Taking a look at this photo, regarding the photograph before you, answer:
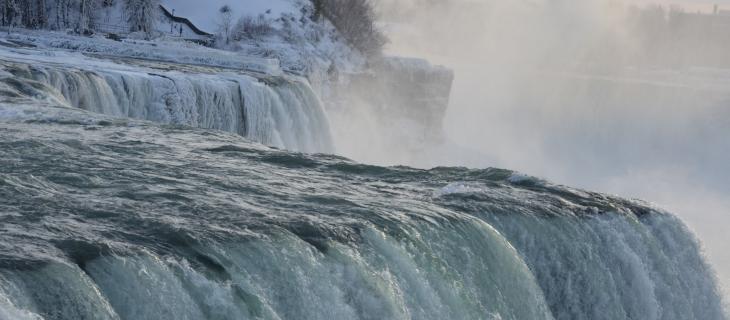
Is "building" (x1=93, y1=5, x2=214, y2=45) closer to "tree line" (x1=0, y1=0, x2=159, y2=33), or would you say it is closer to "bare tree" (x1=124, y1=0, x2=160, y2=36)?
"tree line" (x1=0, y1=0, x2=159, y2=33)

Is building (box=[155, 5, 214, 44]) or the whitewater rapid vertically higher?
the whitewater rapid

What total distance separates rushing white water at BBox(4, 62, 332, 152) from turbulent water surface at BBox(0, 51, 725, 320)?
1916 millimetres

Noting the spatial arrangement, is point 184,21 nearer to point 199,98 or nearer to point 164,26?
point 164,26

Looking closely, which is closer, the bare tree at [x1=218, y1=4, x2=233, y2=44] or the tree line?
the tree line

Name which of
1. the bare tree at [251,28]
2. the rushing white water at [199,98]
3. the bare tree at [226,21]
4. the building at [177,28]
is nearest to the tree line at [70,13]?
the building at [177,28]

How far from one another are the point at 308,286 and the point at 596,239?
430 cm

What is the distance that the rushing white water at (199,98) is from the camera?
57.1 ft

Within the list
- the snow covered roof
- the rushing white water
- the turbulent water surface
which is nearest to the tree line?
the snow covered roof

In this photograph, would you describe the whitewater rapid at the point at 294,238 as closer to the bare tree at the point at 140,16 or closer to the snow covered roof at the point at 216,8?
the bare tree at the point at 140,16

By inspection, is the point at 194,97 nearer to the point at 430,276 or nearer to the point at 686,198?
the point at 430,276

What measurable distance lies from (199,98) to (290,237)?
11.7 meters

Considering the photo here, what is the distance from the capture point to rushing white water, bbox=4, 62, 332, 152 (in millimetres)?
17406

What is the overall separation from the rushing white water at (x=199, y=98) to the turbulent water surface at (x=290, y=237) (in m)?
1.92

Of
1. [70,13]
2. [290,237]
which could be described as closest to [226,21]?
[70,13]
